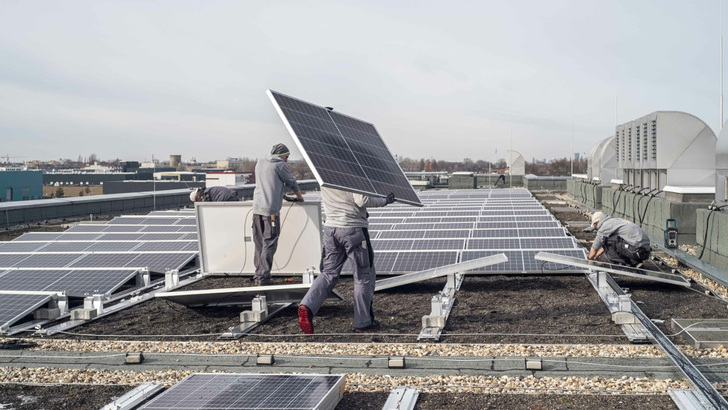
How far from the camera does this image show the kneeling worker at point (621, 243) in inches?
451

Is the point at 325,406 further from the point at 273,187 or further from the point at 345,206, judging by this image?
the point at 273,187

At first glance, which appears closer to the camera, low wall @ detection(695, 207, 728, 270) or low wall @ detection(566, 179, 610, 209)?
low wall @ detection(695, 207, 728, 270)

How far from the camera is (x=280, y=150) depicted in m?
9.96

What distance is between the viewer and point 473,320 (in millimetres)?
8078

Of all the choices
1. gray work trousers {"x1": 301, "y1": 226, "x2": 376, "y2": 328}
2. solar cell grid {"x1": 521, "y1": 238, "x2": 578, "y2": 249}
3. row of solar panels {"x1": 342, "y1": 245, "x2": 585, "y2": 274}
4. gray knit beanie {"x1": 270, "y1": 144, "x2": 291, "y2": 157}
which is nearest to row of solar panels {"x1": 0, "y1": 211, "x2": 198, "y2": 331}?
gray knit beanie {"x1": 270, "y1": 144, "x2": 291, "y2": 157}

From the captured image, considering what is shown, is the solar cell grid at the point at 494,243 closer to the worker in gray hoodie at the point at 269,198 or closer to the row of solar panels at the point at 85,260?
the worker in gray hoodie at the point at 269,198

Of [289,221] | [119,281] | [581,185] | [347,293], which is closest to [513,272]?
[347,293]

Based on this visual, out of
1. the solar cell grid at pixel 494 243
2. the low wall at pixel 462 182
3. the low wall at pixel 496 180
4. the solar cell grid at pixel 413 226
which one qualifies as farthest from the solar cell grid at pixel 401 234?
the low wall at pixel 496 180

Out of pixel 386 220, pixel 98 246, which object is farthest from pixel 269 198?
pixel 386 220

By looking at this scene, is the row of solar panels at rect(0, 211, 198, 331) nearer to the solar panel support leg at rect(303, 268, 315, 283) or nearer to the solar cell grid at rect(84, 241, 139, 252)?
the solar cell grid at rect(84, 241, 139, 252)

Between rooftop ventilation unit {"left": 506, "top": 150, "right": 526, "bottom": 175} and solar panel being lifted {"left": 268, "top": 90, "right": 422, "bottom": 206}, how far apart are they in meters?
58.4

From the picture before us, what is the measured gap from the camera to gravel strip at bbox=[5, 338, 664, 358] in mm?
6562

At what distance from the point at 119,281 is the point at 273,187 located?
273 centimetres

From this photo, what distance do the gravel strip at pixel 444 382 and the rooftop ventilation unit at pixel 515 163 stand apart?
61811 mm
